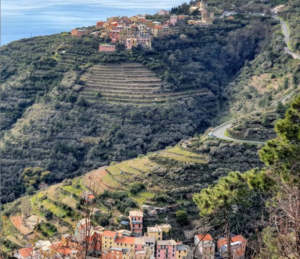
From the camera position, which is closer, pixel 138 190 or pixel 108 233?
pixel 108 233

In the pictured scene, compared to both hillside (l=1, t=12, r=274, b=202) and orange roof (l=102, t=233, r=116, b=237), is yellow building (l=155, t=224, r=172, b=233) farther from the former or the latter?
hillside (l=1, t=12, r=274, b=202)

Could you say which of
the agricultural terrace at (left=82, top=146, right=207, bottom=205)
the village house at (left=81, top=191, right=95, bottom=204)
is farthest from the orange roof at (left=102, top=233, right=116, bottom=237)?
the agricultural terrace at (left=82, top=146, right=207, bottom=205)

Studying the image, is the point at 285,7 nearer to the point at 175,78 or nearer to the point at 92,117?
the point at 175,78

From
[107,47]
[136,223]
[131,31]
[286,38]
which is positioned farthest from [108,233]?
[286,38]

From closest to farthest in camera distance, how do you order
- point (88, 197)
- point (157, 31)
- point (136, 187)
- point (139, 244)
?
1. point (88, 197)
2. point (139, 244)
3. point (136, 187)
4. point (157, 31)

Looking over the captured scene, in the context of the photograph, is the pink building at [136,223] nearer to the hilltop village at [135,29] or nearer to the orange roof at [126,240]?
the orange roof at [126,240]

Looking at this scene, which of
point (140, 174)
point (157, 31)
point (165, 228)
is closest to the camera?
point (165, 228)

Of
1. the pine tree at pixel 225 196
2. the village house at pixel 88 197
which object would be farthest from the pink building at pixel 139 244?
the pine tree at pixel 225 196

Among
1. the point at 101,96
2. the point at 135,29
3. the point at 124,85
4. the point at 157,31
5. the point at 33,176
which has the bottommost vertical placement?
the point at 33,176

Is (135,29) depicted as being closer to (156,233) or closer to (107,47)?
(107,47)
